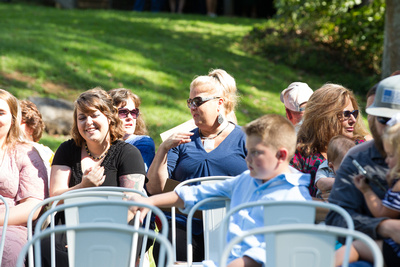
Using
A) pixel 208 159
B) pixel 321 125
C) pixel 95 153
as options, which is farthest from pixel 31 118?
pixel 321 125

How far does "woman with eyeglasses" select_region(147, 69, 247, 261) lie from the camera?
154 inches

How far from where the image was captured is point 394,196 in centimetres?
263

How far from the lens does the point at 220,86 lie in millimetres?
4180

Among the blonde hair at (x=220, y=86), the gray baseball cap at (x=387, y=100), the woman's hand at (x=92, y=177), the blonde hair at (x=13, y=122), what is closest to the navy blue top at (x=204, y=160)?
the blonde hair at (x=220, y=86)

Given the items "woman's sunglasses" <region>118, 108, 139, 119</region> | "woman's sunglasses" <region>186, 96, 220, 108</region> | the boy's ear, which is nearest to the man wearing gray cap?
the boy's ear

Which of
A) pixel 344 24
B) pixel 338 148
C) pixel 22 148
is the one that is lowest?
pixel 22 148

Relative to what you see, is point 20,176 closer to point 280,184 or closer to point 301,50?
point 280,184

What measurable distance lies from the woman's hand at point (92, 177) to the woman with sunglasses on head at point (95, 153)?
8 centimetres

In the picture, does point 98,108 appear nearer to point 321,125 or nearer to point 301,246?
point 321,125

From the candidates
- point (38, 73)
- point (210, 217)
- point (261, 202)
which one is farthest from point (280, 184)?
point (38, 73)

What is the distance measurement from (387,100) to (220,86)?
5.00 ft

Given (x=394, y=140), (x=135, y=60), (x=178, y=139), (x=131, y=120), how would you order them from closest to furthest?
1. (x=394, y=140)
2. (x=178, y=139)
3. (x=131, y=120)
4. (x=135, y=60)

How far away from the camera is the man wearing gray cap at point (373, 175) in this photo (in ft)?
8.77

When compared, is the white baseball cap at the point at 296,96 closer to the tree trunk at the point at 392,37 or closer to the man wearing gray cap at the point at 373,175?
the man wearing gray cap at the point at 373,175
